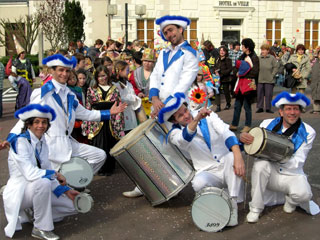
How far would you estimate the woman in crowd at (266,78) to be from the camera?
12.1 meters

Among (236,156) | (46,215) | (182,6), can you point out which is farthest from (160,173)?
(182,6)

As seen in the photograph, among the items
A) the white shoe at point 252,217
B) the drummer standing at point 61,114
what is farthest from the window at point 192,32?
the white shoe at point 252,217

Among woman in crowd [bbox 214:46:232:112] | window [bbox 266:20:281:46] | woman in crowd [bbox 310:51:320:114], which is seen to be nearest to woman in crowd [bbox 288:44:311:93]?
woman in crowd [bbox 310:51:320:114]

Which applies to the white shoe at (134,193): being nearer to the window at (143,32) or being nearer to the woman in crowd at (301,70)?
the woman in crowd at (301,70)

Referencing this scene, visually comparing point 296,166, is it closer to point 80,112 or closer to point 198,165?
point 198,165

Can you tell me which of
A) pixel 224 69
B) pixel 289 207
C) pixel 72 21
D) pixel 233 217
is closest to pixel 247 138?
pixel 233 217

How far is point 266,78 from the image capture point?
1229 centimetres

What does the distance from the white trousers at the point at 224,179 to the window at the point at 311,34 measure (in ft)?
86.5

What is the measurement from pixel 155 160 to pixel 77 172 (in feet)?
3.07

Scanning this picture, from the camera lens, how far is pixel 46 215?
14.3ft

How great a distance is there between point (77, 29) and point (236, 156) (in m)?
20.0

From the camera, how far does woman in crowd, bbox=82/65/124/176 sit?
21.4 ft

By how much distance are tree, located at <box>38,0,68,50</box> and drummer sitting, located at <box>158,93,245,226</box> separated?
19.6m

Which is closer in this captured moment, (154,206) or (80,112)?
(154,206)
